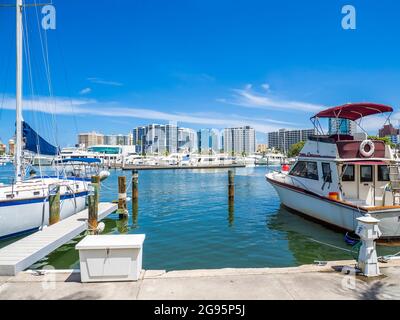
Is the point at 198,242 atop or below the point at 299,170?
below

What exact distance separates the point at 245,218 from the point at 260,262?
8.28 metres

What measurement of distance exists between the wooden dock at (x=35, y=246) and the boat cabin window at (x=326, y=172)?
11.5 meters

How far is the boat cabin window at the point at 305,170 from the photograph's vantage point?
16.4m

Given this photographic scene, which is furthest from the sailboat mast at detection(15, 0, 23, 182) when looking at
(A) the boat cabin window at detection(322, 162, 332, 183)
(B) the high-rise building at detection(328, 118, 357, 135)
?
(B) the high-rise building at detection(328, 118, 357, 135)

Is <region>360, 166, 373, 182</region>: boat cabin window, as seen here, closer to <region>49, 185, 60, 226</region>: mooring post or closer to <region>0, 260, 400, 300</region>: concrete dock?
<region>0, 260, 400, 300</region>: concrete dock

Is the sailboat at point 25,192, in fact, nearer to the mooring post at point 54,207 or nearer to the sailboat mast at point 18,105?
the sailboat mast at point 18,105

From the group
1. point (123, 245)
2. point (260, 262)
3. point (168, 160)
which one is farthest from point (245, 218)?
point (168, 160)

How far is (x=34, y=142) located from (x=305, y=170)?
15.6 meters

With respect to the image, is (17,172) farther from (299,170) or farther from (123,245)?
(299,170)

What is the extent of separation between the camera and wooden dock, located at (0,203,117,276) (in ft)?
23.0

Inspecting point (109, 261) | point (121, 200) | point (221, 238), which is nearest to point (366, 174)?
point (221, 238)

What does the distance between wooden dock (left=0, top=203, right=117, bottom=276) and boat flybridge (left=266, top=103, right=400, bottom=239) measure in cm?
1113

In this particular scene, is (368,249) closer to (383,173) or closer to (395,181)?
(395,181)
